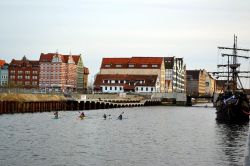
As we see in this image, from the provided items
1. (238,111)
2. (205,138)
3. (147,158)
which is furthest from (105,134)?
(238,111)

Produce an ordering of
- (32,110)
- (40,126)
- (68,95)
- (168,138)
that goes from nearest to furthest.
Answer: (168,138), (40,126), (32,110), (68,95)

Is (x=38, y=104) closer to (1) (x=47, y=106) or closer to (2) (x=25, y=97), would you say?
(1) (x=47, y=106)

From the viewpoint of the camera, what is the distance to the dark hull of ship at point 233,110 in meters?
81.6

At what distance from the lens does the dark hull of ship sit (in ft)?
268

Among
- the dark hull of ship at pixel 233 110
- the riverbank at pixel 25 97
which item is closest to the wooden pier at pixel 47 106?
the riverbank at pixel 25 97

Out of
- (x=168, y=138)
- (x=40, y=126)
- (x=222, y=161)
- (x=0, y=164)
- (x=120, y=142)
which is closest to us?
(x=0, y=164)

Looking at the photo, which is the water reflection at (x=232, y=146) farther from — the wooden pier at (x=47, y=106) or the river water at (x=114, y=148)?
the wooden pier at (x=47, y=106)

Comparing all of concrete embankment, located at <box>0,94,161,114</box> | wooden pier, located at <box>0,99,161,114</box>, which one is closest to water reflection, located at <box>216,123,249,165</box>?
wooden pier, located at <box>0,99,161,114</box>

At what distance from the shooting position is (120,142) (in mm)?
48312

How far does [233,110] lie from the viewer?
269 ft

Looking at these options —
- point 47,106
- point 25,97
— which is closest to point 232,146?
point 47,106

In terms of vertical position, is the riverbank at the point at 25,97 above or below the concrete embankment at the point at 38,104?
above

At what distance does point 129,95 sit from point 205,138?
425ft

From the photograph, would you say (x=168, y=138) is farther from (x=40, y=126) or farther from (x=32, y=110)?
(x=32, y=110)
